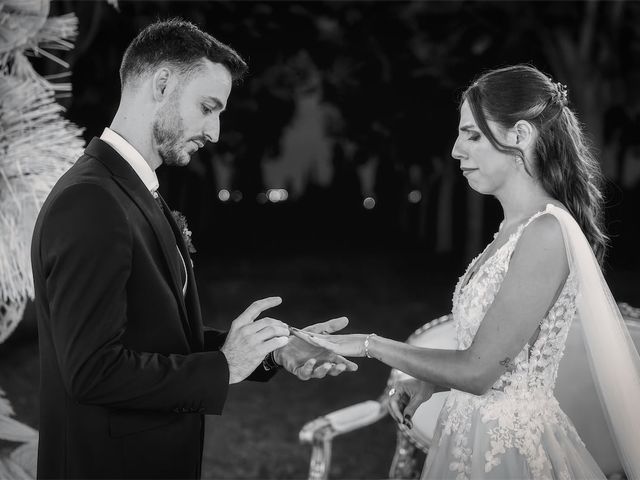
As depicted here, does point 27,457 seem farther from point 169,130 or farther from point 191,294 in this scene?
point 169,130

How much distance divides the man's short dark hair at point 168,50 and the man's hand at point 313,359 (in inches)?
34.0

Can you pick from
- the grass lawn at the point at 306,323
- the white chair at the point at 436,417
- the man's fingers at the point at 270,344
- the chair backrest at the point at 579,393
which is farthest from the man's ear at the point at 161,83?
the grass lawn at the point at 306,323

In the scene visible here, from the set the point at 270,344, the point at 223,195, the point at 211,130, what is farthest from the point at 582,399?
the point at 223,195

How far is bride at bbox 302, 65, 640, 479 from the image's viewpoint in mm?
1860

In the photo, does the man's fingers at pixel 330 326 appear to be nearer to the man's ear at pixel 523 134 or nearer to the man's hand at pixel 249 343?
the man's hand at pixel 249 343

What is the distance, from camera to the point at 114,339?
1514mm

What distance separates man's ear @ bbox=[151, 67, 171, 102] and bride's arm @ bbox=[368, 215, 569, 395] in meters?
0.99

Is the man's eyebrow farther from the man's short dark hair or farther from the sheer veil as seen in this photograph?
the sheer veil

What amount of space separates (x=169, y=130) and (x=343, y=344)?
0.79 m

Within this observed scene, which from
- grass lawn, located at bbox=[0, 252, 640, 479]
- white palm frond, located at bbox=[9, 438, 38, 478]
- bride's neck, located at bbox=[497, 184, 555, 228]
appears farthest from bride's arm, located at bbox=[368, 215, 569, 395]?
grass lawn, located at bbox=[0, 252, 640, 479]

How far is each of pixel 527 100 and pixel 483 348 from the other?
0.71 meters

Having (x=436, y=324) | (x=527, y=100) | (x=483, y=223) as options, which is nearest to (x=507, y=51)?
(x=483, y=223)

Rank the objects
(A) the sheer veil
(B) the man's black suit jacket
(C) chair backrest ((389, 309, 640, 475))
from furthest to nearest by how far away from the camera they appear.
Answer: (C) chair backrest ((389, 309, 640, 475)) → (A) the sheer veil → (B) the man's black suit jacket

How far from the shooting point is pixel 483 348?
1.84 m
